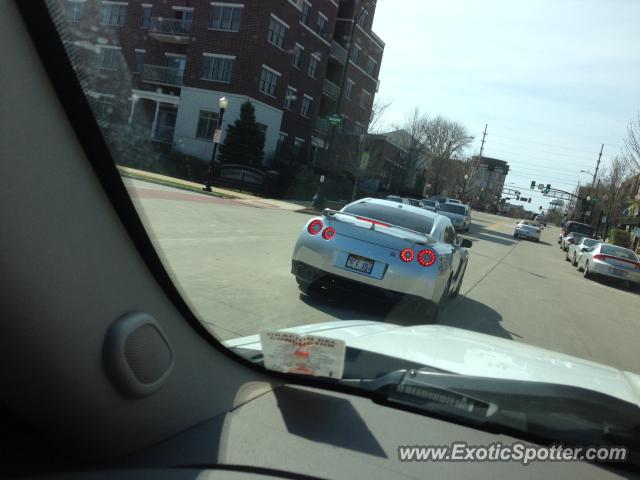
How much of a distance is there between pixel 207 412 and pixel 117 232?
3.16 feet

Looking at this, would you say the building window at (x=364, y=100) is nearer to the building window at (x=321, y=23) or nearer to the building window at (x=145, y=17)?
the building window at (x=321, y=23)

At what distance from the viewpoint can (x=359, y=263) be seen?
21.5 ft

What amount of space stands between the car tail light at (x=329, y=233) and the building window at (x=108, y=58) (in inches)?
197

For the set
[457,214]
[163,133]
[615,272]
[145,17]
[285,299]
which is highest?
[145,17]

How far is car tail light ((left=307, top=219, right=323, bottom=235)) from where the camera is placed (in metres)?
6.90

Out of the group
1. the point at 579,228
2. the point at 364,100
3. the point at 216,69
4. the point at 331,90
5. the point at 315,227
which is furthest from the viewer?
the point at 579,228

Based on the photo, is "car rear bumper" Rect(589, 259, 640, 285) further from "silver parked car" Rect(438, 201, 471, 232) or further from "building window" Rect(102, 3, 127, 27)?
"building window" Rect(102, 3, 127, 27)

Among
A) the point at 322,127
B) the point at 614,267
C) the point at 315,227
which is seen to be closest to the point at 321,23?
the point at 315,227

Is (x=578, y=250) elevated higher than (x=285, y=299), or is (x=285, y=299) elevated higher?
(x=578, y=250)

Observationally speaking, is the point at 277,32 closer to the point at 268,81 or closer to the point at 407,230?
the point at 268,81

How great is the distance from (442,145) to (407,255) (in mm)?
70433

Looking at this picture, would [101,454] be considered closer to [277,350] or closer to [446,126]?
[277,350]

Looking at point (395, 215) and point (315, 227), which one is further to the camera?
point (395, 215)

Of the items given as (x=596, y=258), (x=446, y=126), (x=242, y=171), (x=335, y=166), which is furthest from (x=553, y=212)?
(x=242, y=171)
